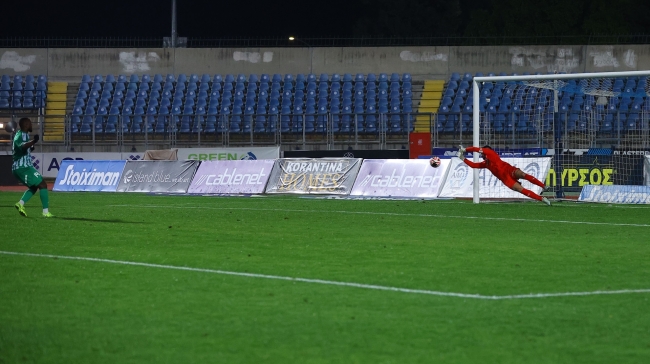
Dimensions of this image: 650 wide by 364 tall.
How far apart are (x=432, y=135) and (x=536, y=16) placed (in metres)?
26.6

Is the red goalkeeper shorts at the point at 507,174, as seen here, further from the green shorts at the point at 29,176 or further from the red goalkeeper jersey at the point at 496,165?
the green shorts at the point at 29,176

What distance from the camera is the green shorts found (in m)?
18.4

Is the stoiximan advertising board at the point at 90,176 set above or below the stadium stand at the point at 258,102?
below

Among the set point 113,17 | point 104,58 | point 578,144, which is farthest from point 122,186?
point 113,17

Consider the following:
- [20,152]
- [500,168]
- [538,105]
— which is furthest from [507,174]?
[538,105]

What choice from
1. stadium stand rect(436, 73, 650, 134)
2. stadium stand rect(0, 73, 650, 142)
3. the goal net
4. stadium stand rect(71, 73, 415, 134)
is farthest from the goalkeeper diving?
stadium stand rect(71, 73, 415, 134)

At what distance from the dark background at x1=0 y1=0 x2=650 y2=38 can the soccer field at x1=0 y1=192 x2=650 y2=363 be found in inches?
1686

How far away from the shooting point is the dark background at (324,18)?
189 feet

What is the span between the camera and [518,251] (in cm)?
1253

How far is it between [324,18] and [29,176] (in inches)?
2317

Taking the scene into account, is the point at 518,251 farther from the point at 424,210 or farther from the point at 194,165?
the point at 194,165

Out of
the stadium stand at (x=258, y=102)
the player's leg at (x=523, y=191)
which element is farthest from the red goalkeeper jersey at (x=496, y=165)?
the stadium stand at (x=258, y=102)

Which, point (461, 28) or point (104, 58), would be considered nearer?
point (104, 58)

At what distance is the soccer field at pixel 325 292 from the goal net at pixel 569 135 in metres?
7.59
